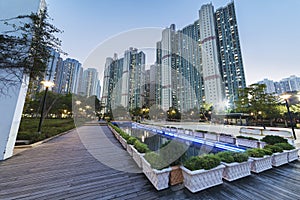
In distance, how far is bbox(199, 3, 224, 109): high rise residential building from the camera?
45047 millimetres

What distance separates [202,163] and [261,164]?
81.4 inches

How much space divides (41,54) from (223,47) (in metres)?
73.0

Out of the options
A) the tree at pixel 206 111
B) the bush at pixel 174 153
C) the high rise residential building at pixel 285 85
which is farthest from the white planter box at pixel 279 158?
the high rise residential building at pixel 285 85

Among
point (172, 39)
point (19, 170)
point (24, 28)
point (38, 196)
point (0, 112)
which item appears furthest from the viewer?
point (172, 39)

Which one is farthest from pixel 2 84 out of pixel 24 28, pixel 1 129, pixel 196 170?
pixel 196 170

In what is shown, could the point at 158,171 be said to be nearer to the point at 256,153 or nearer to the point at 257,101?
the point at 256,153

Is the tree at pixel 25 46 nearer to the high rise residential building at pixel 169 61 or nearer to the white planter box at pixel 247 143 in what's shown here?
the white planter box at pixel 247 143

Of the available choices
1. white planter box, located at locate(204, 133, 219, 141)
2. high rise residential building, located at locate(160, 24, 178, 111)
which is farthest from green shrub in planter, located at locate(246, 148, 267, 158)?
high rise residential building, located at locate(160, 24, 178, 111)

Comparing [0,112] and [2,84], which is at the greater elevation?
[2,84]

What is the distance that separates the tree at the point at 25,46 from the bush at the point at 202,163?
17.5 ft

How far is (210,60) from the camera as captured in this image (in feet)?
156

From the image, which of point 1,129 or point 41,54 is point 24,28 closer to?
point 41,54

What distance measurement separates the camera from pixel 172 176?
2.40 meters

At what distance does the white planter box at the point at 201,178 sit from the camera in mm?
2186
